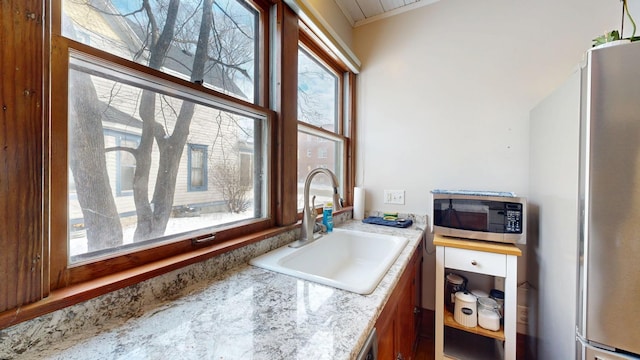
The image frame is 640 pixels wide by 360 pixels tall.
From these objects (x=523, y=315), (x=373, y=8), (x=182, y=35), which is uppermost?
(x=373, y=8)

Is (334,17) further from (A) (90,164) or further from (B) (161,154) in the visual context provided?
(A) (90,164)

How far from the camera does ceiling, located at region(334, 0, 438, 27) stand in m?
1.82

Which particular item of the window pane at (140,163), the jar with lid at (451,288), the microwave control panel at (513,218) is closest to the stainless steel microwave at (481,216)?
the microwave control panel at (513,218)

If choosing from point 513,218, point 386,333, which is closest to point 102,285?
point 386,333

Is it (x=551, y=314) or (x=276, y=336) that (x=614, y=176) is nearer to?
(x=551, y=314)

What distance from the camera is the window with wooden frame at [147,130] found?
0.59m

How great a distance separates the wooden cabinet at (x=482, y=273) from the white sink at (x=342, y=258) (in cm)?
31

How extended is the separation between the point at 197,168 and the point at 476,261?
1474mm

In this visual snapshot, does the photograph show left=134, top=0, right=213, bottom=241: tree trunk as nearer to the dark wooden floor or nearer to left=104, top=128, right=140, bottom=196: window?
left=104, top=128, right=140, bottom=196: window

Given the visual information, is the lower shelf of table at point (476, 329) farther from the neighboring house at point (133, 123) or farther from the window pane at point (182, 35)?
the window pane at point (182, 35)

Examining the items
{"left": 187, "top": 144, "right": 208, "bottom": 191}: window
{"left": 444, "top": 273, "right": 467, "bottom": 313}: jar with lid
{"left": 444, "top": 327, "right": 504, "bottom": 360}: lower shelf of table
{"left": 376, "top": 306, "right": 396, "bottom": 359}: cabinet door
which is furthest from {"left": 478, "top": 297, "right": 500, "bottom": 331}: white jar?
{"left": 187, "top": 144, "right": 208, "bottom": 191}: window

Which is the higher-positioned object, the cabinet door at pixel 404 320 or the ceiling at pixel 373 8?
the ceiling at pixel 373 8

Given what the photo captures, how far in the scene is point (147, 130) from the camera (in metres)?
0.75

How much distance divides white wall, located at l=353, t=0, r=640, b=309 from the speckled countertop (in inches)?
51.8
